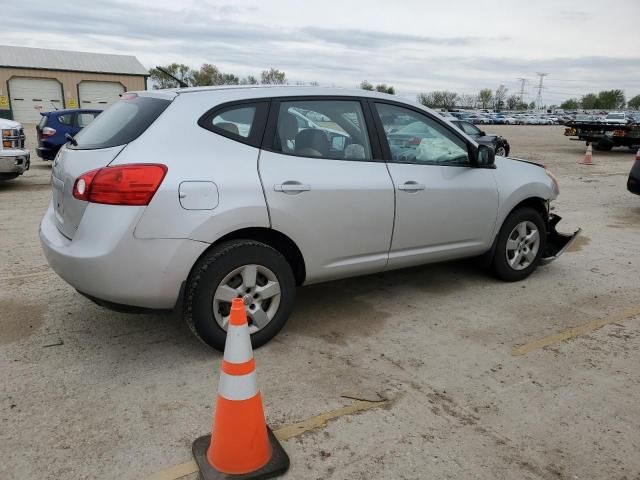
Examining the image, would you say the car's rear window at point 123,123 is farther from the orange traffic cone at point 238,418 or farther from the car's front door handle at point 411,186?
the car's front door handle at point 411,186

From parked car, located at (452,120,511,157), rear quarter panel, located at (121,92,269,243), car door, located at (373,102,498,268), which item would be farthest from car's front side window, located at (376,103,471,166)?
parked car, located at (452,120,511,157)

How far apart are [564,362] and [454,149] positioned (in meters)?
1.88

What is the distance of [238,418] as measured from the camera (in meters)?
2.32

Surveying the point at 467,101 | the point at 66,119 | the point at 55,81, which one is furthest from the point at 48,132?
the point at 467,101

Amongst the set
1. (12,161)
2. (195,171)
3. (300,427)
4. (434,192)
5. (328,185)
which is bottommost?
(300,427)

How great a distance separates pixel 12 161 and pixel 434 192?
26.2 ft

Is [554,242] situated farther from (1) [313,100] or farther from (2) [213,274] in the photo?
(2) [213,274]

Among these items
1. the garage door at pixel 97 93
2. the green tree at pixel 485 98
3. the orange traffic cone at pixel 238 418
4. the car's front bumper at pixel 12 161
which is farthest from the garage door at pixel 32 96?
the green tree at pixel 485 98

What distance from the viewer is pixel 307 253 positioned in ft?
12.0

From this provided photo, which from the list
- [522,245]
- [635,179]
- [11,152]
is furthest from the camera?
[11,152]

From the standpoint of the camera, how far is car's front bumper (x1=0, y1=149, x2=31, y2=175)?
9.05 meters

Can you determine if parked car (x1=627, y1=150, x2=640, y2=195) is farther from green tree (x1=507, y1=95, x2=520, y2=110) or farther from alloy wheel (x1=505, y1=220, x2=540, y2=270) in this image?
green tree (x1=507, y1=95, x2=520, y2=110)

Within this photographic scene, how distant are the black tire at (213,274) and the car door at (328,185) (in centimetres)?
21

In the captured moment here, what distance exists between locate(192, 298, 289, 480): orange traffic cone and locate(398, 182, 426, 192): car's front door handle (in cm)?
203
